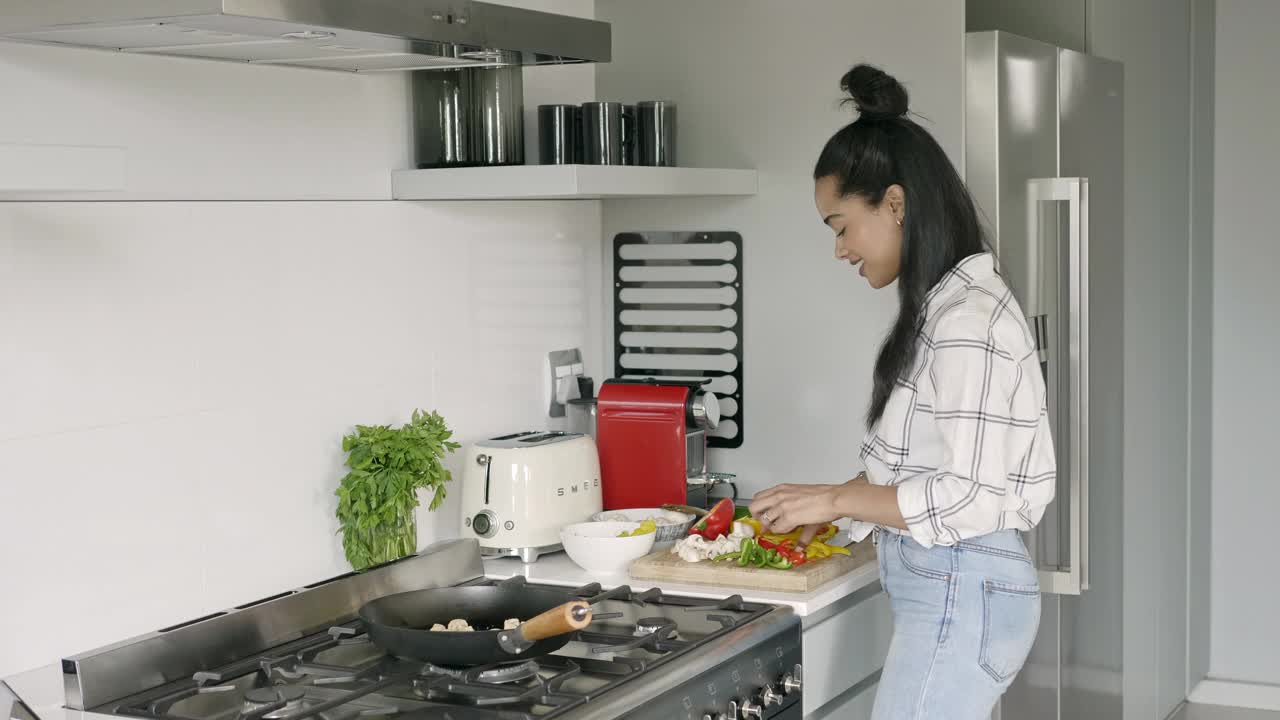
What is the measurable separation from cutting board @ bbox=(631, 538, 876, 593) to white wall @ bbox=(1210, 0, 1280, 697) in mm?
2409

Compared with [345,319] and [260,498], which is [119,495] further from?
[345,319]

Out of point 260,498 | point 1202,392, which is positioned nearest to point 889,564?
point 260,498

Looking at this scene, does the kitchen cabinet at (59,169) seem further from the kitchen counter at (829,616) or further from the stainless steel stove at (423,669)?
the kitchen counter at (829,616)

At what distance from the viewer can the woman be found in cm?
204

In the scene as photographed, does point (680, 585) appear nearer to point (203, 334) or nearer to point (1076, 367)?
point (203, 334)

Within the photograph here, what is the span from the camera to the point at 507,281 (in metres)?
2.87

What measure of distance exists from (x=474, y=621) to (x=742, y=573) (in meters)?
0.44

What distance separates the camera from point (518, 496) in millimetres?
2562

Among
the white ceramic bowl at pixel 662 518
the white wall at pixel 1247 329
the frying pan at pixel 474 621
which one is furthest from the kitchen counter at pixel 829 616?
the white wall at pixel 1247 329

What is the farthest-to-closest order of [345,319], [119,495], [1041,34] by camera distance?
[1041,34] < [345,319] < [119,495]

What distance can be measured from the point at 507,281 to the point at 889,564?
1016mm

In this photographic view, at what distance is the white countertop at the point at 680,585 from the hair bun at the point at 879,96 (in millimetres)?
745

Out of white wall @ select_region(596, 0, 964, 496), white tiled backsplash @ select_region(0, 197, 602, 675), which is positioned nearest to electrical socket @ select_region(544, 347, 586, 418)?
white tiled backsplash @ select_region(0, 197, 602, 675)

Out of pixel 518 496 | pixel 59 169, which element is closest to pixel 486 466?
pixel 518 496
